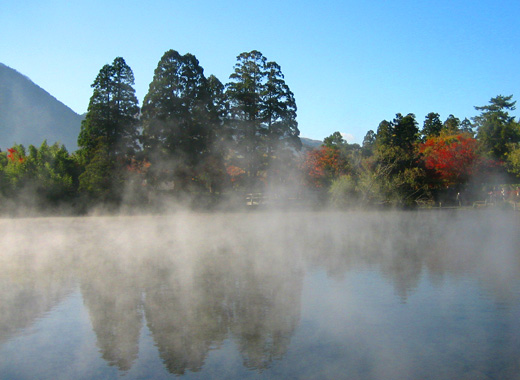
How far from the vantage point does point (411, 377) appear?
4.55 meters

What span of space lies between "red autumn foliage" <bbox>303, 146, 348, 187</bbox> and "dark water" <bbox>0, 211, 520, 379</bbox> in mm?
25152

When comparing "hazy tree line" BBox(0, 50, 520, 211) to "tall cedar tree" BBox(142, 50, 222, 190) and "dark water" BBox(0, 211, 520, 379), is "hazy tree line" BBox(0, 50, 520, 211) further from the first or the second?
"dark water" BBox(0, 211, 520, 379)

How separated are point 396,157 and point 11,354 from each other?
28.9 m

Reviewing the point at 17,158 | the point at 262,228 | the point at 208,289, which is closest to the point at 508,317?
the point at 208,289

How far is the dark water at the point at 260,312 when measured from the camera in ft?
16.0

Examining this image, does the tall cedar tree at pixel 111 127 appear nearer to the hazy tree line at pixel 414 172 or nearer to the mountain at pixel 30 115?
the hazy tree line at pixel 414 172

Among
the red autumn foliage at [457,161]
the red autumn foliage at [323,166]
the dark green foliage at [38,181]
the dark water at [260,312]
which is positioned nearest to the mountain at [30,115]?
the red autumn foliage at [323,166]

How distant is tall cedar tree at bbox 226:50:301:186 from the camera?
35312 millimetres

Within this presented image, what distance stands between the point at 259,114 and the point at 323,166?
7.18 m

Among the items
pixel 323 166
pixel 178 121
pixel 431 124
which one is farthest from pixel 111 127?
pixel 431 124

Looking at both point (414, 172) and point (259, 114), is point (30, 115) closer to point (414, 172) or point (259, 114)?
point (259, 114)

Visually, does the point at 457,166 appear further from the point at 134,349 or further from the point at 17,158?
the point at 134,349

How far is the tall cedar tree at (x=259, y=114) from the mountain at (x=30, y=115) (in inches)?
4299

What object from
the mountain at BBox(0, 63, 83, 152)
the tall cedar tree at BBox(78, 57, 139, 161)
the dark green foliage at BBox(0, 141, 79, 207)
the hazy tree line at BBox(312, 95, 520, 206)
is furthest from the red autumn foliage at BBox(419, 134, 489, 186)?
the mountain at BBox(0, 63, 83, 152)
